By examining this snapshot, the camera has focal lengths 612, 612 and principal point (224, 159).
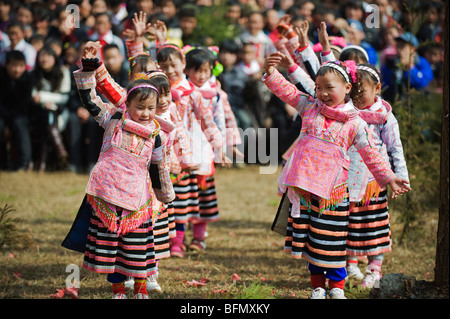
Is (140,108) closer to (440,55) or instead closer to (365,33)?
(365,33)

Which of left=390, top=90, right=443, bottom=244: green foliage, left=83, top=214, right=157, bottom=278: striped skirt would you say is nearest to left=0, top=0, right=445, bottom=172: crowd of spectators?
left=390, top=90, right=443, bottom=244: green foliage

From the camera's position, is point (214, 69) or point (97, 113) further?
point (214, 69)

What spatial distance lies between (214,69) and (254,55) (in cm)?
426

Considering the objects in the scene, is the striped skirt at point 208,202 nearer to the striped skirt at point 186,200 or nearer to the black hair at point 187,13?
the striped skirt at point 186,200

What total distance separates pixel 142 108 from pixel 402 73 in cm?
475

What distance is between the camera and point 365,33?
32.9 feet

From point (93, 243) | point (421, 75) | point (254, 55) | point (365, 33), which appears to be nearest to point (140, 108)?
point (93, 243)

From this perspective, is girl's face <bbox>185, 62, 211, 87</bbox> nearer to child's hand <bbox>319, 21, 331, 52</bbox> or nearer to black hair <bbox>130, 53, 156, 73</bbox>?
black hair <bbox>130, 53, 156, 73</bbox>

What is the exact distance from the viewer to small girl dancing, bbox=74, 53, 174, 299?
389 centimetres

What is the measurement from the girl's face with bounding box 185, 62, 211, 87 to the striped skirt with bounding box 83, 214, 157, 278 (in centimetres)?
175

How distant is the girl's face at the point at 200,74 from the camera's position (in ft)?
17.6

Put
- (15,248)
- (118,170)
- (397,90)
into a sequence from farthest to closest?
1. (397,90)
2. (15,248)
3. (118,170)

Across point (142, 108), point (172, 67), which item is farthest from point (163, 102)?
point (172, 67)

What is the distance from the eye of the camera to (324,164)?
409 cm
